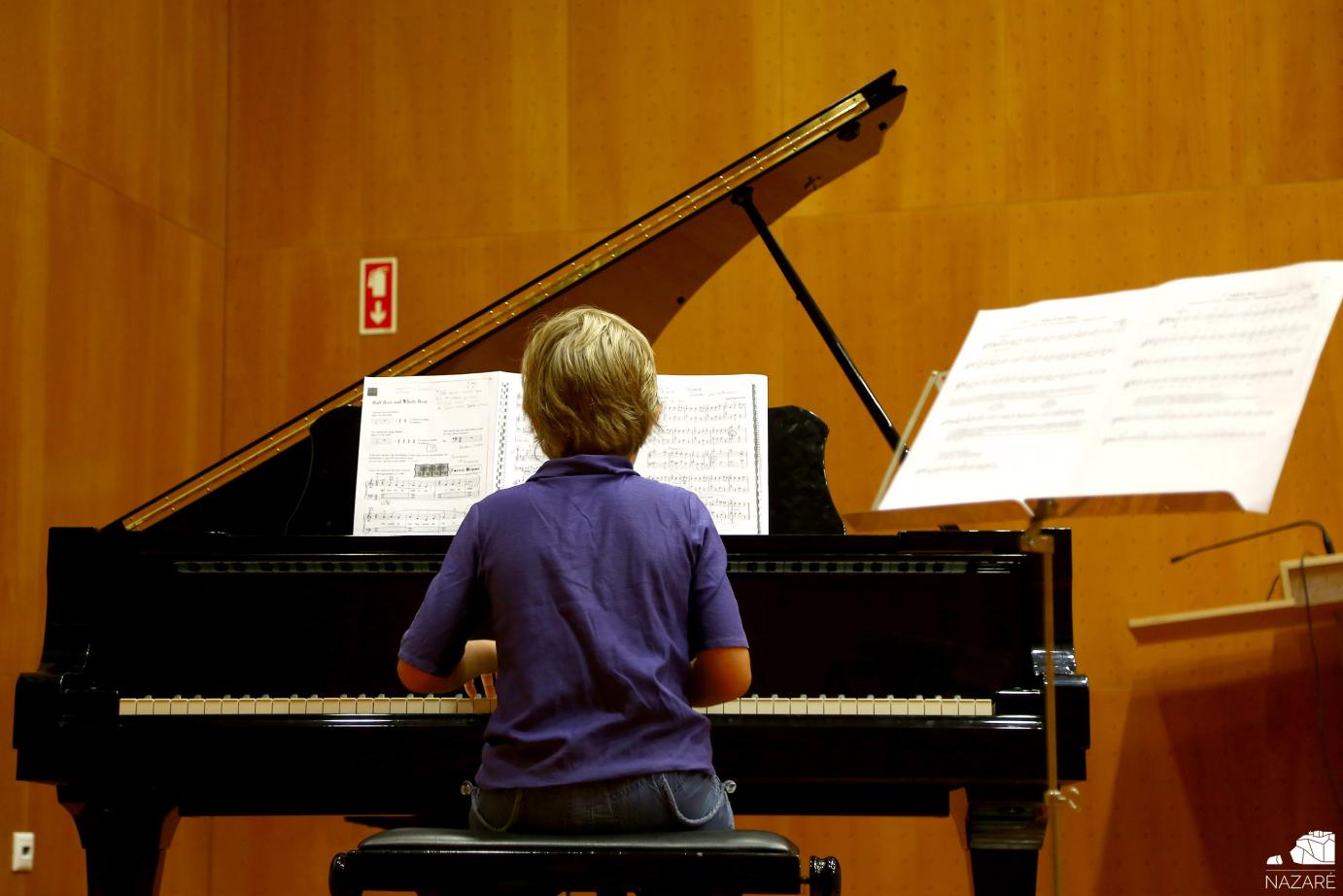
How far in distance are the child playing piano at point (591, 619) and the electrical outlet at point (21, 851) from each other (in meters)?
2.83

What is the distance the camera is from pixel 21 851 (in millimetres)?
4172

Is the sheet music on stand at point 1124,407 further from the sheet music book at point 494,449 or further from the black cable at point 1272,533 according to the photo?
the black cable at point 1272,533

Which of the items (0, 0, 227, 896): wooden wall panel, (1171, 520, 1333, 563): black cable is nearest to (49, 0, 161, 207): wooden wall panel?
(0, 0, 227, 896): wooden wall panel

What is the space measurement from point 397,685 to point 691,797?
1.03 meters

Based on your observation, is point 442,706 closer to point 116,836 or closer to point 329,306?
point 116,836

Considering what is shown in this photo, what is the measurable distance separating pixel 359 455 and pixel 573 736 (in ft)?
4.34

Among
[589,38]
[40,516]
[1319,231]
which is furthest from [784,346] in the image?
[40,516]

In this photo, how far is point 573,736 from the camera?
1812 millimetres

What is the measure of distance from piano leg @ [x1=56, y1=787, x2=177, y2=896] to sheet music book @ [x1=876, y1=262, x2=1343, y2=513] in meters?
1.75

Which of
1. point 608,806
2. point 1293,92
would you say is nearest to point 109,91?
point 608,806

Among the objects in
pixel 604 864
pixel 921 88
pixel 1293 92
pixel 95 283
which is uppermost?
pixel 921 88

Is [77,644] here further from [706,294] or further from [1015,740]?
[706,294]

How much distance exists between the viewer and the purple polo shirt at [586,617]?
1824 millimetres

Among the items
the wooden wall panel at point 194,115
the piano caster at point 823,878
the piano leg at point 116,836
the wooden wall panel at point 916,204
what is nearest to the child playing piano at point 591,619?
the piano caster at point 823,878
